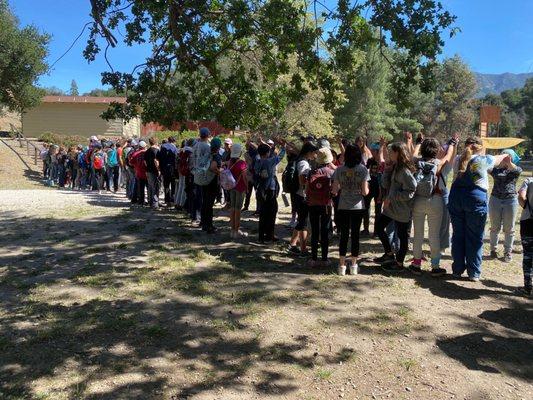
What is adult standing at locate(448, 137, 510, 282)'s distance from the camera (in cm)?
576

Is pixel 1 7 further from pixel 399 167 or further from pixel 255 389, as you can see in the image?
pixel 255 389

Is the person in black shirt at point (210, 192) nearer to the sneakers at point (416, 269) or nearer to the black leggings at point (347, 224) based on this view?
the black leggings at point (347, 224)

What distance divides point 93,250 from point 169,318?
306 cm

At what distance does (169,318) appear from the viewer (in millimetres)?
4699

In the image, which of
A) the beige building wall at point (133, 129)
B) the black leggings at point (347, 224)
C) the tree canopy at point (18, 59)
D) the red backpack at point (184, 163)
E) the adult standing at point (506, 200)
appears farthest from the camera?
the beige building wall at point (133, 129)

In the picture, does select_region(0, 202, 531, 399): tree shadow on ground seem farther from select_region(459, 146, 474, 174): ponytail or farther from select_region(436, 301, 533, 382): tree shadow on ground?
select_region(459, 146, 474, 174): ponytail

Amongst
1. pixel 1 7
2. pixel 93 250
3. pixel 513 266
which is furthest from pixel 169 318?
pixel 1 7

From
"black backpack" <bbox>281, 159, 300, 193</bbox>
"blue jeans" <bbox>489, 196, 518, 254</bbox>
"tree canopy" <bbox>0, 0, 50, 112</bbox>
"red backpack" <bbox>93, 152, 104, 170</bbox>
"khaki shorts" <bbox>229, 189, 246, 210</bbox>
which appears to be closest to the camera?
"blue jeans" <bbox>489, 196, 518, 254</bbox>

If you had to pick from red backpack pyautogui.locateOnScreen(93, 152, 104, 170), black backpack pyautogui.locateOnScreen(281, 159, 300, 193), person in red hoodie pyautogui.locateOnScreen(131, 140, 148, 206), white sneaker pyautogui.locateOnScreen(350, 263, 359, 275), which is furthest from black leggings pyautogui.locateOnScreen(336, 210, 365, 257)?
red backpack pyautogui.locateOnScreen(93, 152, 104, 170)

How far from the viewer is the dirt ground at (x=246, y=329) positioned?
3.58m

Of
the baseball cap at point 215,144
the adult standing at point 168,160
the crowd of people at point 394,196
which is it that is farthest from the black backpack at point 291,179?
the adult standing at point 168,160

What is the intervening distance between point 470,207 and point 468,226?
25 cm

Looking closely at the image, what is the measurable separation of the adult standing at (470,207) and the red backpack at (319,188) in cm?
161

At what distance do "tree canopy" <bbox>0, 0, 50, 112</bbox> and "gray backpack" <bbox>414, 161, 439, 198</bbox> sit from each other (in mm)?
22837
